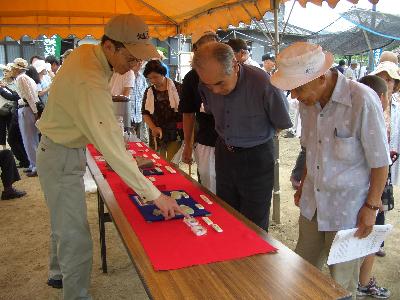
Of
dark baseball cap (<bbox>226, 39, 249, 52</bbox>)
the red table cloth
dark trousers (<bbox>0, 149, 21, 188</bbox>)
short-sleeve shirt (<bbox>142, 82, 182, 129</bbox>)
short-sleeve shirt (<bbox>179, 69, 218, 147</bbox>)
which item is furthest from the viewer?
dark trousers (<bbox>0, 149, 21, 188</bbox>)

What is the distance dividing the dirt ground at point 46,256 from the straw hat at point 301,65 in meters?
1.76

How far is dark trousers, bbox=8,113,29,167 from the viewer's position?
5738 millimetres

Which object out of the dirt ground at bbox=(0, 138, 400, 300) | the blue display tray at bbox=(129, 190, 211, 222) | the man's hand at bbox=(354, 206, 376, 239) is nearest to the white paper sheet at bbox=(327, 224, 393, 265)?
the man's hand at bbox=(354, 206, 376, 239)

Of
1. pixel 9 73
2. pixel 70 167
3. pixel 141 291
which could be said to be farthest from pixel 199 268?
pixel 9 73

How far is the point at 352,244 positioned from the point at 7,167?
4.01m

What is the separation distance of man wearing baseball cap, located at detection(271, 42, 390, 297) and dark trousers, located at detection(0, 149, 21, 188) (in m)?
3.73

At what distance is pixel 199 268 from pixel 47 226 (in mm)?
2884

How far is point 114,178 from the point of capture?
7.29 feet

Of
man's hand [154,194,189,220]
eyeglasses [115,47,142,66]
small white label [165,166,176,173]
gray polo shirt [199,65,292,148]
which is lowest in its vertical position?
man's hand [154,194,189,220]

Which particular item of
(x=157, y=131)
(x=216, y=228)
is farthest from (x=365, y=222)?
(x=157, y=131)

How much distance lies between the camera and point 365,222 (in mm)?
1523

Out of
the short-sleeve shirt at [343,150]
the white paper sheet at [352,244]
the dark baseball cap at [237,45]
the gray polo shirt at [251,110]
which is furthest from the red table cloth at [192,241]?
the dark baseball cap at [237,45]

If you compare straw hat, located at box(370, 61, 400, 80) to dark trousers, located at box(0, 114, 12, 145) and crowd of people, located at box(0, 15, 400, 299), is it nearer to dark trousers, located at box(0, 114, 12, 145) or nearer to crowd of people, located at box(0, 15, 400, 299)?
crowd of people, located at box(0, 15, 400, 299)

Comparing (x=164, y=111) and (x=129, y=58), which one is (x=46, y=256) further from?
(x=129, y=58)
